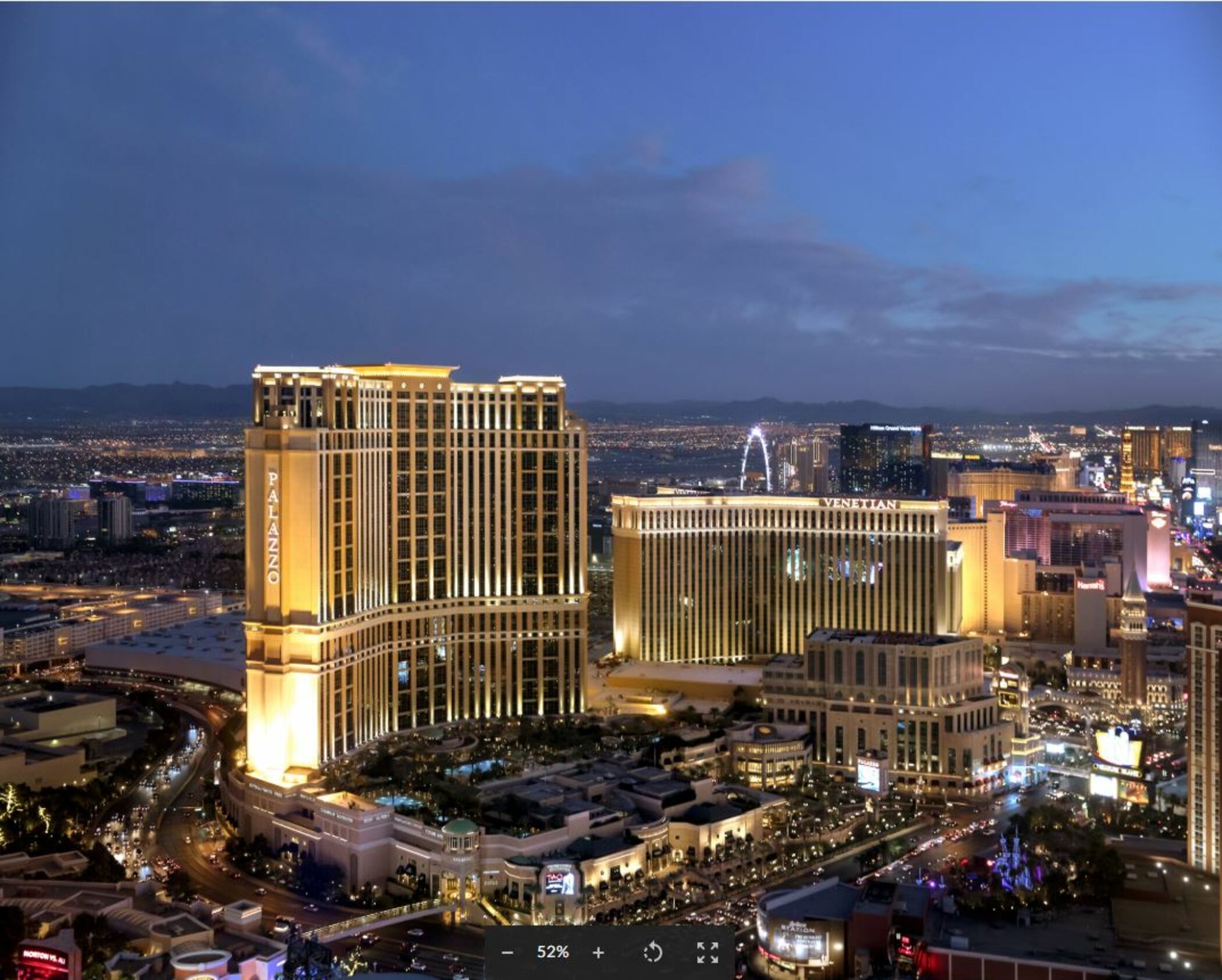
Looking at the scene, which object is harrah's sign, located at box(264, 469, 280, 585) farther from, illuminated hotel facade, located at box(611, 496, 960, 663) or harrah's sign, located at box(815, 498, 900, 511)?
harrah's sign, located at box(815, 498, 900, 511)

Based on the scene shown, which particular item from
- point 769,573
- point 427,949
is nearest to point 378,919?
point 427,949

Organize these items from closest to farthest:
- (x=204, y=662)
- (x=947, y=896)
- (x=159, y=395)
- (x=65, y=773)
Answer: (x=947, y=896)
(x=65, y=773)
(x=204, y=662)
(x=159, y=395)

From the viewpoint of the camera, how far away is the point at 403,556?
40.3 meters

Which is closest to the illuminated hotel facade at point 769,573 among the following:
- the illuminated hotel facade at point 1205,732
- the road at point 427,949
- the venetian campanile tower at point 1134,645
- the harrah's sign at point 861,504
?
the harrah's sign at point 861,504

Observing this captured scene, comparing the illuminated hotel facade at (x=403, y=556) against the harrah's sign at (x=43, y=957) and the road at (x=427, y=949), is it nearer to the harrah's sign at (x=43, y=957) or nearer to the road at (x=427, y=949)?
the road at (x=427, y=949)

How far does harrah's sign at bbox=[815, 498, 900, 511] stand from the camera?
2050 inches

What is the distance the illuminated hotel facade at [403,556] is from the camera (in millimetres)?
35750

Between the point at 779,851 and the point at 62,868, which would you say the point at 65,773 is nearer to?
the point at 62,868

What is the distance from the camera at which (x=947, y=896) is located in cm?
2750

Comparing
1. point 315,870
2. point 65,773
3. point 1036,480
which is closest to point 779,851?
point 315,870

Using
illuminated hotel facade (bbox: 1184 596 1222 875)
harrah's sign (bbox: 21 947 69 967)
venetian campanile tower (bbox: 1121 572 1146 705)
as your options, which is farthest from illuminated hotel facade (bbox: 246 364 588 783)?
venetian campanile tower (bbox: 1121 572 1146 705)

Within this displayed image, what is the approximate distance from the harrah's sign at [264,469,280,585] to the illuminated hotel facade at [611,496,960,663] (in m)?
18.9

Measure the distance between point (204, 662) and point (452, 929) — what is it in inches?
1161

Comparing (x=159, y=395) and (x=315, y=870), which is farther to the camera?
(x=159, y=395)
